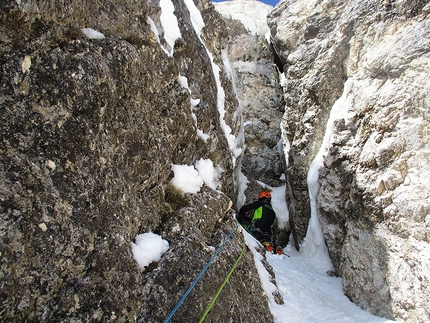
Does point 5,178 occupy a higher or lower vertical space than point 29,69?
lower

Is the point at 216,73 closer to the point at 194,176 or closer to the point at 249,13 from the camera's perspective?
the point at 194,176

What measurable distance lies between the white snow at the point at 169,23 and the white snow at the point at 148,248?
3.68 metres

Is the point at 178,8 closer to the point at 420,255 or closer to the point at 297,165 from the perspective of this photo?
the point at 297,165

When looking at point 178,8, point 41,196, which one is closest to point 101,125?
point 41,196

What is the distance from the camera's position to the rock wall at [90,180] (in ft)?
9.25

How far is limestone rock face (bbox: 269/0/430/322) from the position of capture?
18.8 feet

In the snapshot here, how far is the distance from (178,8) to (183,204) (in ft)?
15.3

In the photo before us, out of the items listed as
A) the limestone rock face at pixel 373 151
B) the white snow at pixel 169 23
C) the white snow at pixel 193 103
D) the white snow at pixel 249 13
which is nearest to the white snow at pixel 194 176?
the white snow at pixel 193 103

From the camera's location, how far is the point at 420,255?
543 cm

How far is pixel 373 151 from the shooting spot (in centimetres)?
684

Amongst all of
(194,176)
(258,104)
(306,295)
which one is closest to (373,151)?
(306,295)

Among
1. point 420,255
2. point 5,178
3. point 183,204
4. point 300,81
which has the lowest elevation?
point 5,178

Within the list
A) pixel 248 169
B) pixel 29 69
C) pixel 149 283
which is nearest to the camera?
pixel 29 69

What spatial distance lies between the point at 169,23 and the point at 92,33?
270cm
